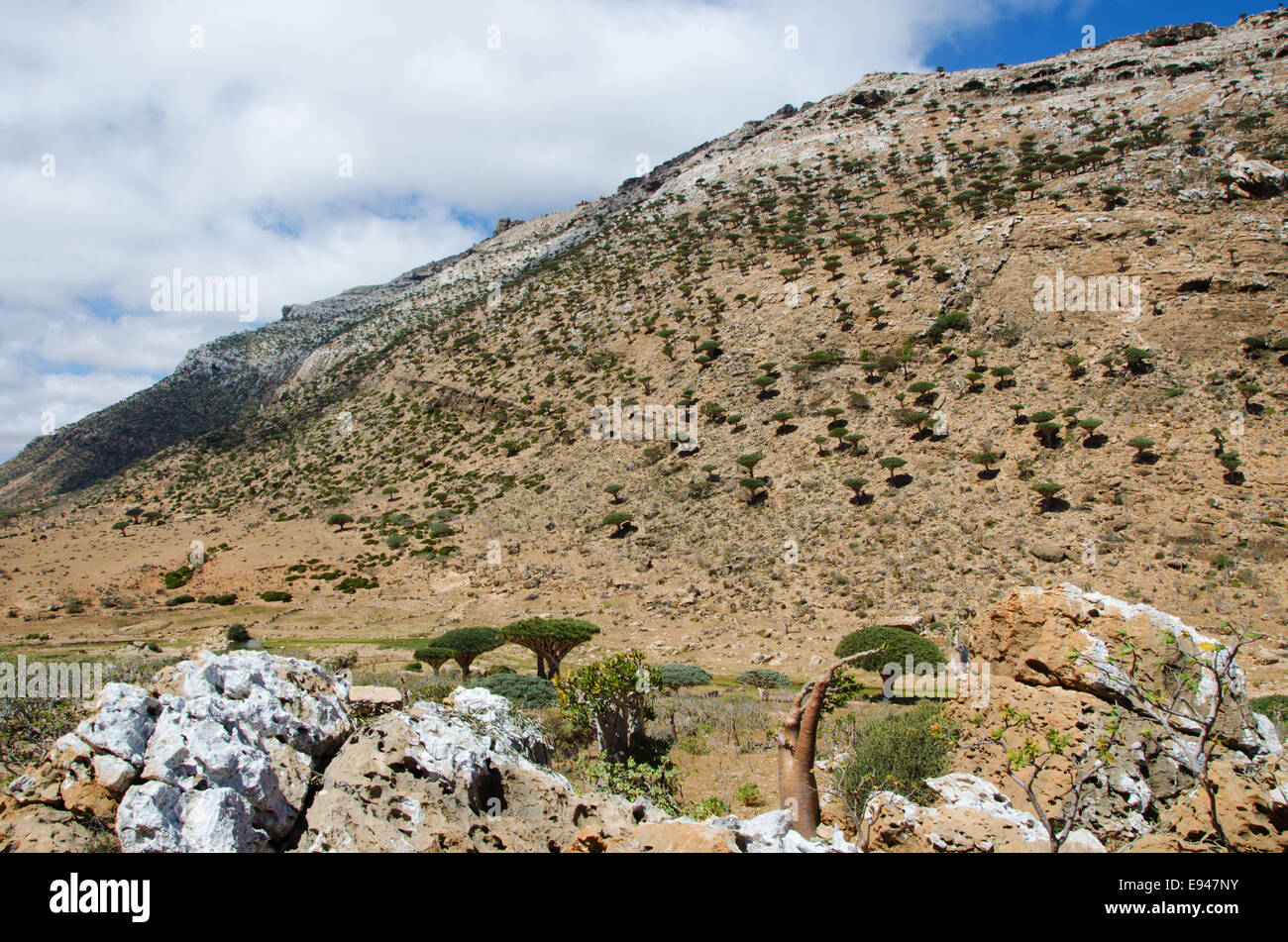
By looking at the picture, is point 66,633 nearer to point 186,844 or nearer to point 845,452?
point 186,844

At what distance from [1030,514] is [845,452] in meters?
10.5

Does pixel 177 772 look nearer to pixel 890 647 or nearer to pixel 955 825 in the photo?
pixel 955 825

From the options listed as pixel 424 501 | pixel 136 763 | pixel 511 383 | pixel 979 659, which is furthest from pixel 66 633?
pixel 979 659

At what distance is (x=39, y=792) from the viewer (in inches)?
204

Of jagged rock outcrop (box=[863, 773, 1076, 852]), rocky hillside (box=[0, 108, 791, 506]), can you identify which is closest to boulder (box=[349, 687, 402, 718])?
jagged rock outcrop (box=[863, 773, 1076, 852])

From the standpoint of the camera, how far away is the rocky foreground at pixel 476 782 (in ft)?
16.9

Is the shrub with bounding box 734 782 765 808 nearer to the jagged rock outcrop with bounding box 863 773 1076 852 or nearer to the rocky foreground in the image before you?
the rocky foreground

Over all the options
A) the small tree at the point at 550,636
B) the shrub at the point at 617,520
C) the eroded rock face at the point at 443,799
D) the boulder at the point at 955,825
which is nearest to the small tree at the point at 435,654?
the small tree at the point at 550,636

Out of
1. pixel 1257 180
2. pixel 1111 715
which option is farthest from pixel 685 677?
pixel 1257 180

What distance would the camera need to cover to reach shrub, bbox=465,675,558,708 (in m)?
18.6

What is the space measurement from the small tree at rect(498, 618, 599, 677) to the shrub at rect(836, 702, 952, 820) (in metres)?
15.2

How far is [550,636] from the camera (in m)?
24.1
